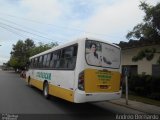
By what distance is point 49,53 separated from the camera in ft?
54.2

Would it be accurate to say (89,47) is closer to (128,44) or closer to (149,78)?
(149,78)

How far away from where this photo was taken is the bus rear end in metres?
11.3

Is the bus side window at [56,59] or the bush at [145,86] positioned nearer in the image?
the bus side window at [56,59]

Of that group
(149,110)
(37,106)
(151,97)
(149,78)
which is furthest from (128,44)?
(37,106)

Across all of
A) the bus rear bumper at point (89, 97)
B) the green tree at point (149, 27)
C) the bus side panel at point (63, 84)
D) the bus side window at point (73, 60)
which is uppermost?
the green tree at point (149, 27)

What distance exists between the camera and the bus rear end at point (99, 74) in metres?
11.3

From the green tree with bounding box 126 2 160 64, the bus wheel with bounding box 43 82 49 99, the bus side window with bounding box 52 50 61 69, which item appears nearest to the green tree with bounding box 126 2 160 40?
the green tree with bounding box 126 2 160 64

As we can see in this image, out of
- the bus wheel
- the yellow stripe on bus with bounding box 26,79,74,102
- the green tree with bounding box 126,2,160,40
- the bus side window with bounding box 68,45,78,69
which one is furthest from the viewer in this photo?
the bus wheel

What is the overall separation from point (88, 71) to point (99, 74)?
0.59 meters

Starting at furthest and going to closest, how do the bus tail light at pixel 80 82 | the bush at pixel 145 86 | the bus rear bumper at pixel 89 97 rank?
the bush at pixel 145 86 < the bus tail light at pixel 80 82 < the bus rear bumper at pixel 89 97

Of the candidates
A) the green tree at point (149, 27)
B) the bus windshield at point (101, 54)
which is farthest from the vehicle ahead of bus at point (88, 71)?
the green tree at point (149, 27)

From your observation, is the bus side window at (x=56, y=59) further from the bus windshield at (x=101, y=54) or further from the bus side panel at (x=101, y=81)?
the bus side panel at (x=101, y=81)

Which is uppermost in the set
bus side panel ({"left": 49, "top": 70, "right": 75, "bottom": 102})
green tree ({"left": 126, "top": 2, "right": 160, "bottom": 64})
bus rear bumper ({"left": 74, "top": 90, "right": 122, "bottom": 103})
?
green tree ({"left": 126, "top": 2, "right": 160, "bottom": 64})

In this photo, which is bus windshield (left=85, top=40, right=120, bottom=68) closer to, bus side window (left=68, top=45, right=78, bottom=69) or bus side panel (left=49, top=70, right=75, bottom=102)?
bus side window (left=68, top=45, right=78, bottom=69)
